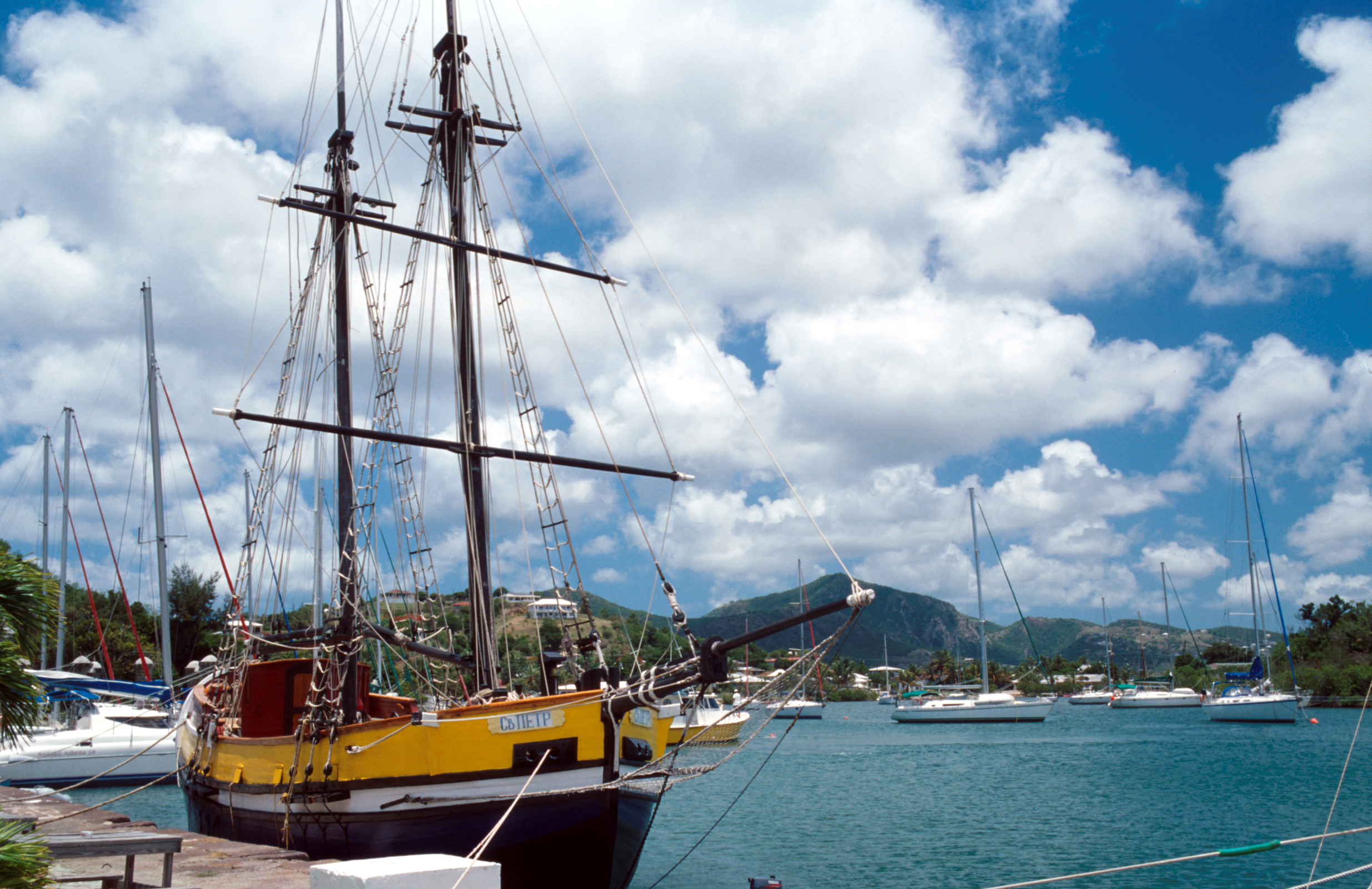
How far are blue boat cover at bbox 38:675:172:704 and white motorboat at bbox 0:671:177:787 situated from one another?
0.03 meters

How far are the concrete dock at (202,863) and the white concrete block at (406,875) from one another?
4.38 metres

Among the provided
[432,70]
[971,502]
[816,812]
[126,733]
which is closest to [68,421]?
[126,733]

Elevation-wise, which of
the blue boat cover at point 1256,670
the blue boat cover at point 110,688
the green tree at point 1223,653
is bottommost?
the green tree at point 1223,653

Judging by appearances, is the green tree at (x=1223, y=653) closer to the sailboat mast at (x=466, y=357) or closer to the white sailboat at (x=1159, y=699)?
the white sailboat at (x=1159, y=699)

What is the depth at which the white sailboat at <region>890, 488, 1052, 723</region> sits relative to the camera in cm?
7619

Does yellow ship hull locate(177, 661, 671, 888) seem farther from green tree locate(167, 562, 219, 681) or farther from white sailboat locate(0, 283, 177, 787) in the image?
green tree locate(167, 562, 219, 681)

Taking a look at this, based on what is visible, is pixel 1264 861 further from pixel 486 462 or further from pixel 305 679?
pixel 305 679

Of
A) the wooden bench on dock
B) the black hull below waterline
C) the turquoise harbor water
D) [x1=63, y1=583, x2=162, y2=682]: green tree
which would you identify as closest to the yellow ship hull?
the black hull below waterline

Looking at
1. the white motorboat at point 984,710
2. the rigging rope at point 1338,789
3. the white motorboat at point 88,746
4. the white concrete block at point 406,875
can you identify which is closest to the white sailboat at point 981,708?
the white motorboat at point 984,710

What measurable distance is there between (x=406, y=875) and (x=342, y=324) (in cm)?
1841

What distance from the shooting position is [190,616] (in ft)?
194

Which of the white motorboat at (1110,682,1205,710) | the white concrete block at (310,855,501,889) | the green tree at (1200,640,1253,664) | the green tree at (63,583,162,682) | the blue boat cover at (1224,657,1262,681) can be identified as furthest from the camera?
the green tree at (1200,640,1253,664)

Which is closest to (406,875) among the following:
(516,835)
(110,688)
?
(516,835)

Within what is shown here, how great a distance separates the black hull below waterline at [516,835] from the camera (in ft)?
42.1
